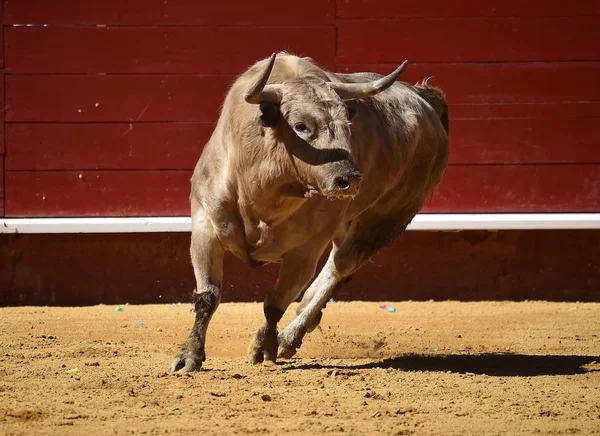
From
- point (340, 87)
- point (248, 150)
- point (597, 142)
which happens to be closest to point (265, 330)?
point (248, 150)

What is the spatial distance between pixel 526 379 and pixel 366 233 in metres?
1.62

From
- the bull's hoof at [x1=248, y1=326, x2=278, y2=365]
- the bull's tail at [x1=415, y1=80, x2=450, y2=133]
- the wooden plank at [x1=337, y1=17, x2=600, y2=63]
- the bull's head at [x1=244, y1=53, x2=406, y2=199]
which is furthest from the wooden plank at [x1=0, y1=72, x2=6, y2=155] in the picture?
the bull's head at [x1=244, y1=53, x2=406, y2=199]

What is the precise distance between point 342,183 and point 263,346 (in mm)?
1065

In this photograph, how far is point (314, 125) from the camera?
443cm

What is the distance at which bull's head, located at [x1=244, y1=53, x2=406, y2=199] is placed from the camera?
4285 mm

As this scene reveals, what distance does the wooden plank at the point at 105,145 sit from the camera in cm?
716

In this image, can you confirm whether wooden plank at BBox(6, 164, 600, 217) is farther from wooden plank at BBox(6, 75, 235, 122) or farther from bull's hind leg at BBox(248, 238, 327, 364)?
bull's hind leg at BBox(248, 238, 327, 364)

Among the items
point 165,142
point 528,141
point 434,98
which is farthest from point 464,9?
point 165,142

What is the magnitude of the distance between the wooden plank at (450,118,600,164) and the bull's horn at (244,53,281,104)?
315 cm

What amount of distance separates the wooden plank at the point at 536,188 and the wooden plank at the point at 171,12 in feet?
5.18

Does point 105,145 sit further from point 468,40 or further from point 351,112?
point 351,112

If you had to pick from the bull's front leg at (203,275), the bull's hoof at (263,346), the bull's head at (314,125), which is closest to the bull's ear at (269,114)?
the bull's head at (314,125)

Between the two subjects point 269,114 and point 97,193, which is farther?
point 97,193

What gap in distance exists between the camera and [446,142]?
6289mm
